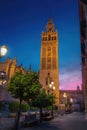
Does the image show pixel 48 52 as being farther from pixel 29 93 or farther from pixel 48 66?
pixel 29 93

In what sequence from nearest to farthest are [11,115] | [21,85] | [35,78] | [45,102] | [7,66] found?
[21,85]
[35,78]
[45,102]
[11,115]
[7,66]

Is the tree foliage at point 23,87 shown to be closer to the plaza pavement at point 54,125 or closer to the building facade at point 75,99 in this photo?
the plaza pavement at point 54,125

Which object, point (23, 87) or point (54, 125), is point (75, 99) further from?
point (23, 87)

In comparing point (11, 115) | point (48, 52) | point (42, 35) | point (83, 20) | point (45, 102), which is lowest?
point (11, 115)

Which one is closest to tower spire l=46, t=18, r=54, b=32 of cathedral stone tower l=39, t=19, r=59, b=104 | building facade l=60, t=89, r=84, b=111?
cathedral stone tower l=39, t=19, r=59, b=104

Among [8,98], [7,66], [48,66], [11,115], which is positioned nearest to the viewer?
[11,115]

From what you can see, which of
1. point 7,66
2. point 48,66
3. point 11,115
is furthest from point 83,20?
point 48,66

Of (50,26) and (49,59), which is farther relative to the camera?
(50,26)

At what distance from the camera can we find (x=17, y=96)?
17.8m

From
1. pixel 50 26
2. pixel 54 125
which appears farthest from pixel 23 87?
pixel 50 26

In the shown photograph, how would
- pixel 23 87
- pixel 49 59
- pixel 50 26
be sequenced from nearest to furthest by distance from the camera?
1. pixel 23 87
2. pixel 49 59
3. pixel 50 26

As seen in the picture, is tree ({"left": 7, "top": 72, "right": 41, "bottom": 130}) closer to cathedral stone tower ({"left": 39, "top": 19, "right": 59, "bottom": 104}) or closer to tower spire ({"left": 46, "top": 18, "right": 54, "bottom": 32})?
cathedral stone tower ({"left": 39, "top": 19, "right": 59, "bottom": 104})

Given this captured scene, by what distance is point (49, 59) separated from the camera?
10800 centimetres

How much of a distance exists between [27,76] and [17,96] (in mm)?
2148
